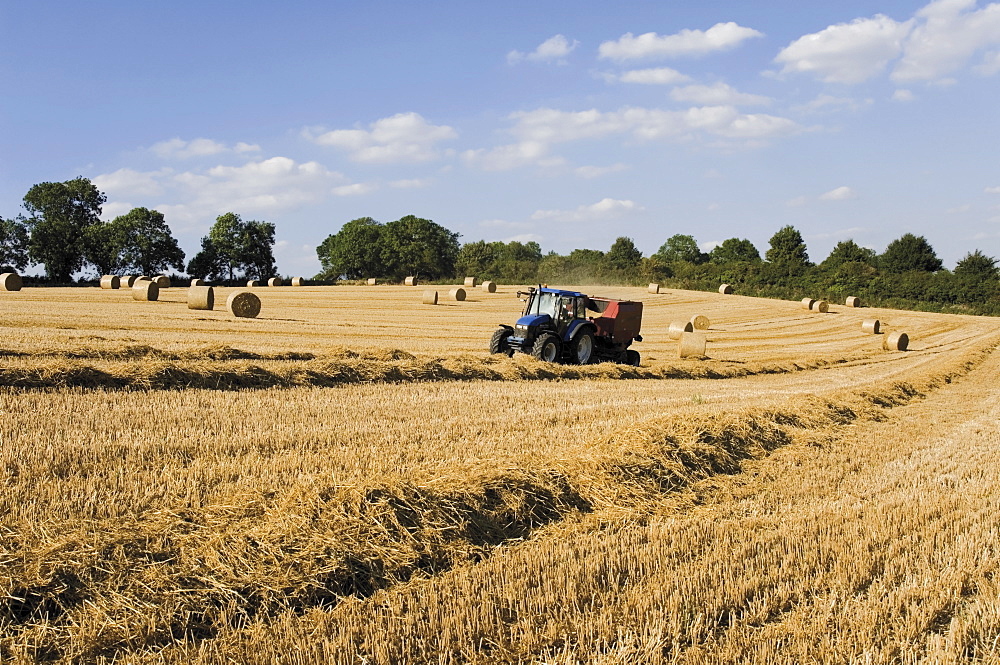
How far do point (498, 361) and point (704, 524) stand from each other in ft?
28.7

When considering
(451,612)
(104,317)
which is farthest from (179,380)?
(104,317)

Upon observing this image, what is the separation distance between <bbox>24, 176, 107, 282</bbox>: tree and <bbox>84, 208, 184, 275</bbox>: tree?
1023 millimetres

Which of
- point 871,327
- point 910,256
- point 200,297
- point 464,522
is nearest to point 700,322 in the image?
point 871,327

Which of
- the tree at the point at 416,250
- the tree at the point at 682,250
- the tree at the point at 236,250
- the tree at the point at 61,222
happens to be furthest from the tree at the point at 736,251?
the tree at the point at 61,222

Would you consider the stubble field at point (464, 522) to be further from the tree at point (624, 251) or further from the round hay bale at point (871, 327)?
the tree at point (624, 251)

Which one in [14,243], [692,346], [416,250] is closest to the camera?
[692,346]

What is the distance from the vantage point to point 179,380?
980cm

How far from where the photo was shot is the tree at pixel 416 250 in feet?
237

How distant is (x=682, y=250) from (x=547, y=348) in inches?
3398

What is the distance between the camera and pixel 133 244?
59.2 meters

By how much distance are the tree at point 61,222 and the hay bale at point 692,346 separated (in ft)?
152

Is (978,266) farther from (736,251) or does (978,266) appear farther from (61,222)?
(61,222)

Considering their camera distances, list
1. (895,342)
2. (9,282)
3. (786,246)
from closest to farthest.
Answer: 1. (895,342)
2. (9,282)
3. (786,246)

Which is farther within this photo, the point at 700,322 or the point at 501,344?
the point at 700,322
